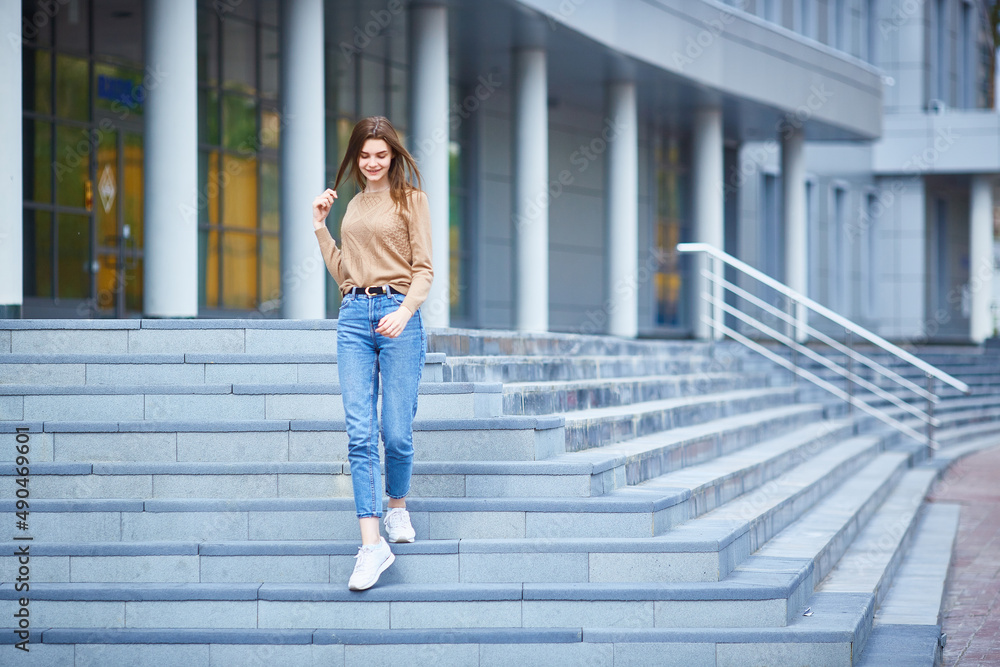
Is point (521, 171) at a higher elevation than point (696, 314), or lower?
higher

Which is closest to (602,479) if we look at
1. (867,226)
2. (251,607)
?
(251,607)

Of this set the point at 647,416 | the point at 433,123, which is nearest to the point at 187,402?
the point at 647,416

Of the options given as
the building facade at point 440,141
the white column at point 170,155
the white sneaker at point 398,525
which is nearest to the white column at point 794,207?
the building facade at point 440,141

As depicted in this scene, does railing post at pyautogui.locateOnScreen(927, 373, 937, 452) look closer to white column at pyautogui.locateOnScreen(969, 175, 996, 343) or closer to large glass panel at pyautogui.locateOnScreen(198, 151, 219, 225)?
large glass panel at pyautogui.locateOnScreen(198, 151, 219, 225)

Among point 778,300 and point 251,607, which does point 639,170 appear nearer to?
point 778,300

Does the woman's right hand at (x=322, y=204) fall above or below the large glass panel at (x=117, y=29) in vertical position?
below

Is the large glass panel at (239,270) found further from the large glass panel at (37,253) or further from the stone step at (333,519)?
the stone step at (333,519)

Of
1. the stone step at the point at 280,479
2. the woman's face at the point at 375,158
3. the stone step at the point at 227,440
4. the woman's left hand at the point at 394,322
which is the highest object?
the woman's face at the point at 375,158

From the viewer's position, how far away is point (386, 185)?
209 inches

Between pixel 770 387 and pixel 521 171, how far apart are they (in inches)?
151

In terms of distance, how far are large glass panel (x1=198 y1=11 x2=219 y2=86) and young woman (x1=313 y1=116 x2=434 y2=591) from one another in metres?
9.19

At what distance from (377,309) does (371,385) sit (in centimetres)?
33

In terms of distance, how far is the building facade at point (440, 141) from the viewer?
10820 millimetres

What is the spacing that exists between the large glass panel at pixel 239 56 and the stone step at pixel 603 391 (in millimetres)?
6719
